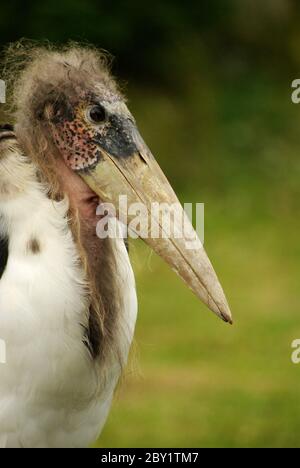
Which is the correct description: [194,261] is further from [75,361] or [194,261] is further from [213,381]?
[213,381]

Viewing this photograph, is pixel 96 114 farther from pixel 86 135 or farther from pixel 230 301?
pixel 230 301

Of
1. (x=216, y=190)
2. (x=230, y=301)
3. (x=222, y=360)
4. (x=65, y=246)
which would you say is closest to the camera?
(x=65, y=246)

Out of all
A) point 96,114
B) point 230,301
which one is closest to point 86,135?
point 96,114

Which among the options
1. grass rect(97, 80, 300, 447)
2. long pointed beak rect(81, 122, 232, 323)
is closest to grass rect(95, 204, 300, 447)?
grass rect(97, 80, 300, 447)

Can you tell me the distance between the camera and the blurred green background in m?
6.92

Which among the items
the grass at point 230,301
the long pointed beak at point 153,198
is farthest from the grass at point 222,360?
the long pointed beak at point 153,198

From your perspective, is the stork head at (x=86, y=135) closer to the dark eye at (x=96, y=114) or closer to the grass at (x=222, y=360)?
the dark eye at (x=96, y=114)

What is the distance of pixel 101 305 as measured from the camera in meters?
3.81

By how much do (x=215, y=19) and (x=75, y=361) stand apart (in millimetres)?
8261

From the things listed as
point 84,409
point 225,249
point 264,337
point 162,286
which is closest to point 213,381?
point 264,337

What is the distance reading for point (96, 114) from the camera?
3.88 m

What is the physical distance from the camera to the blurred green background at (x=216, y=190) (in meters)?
6.92

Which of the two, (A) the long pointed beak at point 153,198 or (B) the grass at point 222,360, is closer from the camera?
(A) the long pointed beak at point 153,198

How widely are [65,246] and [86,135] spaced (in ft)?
1.27
